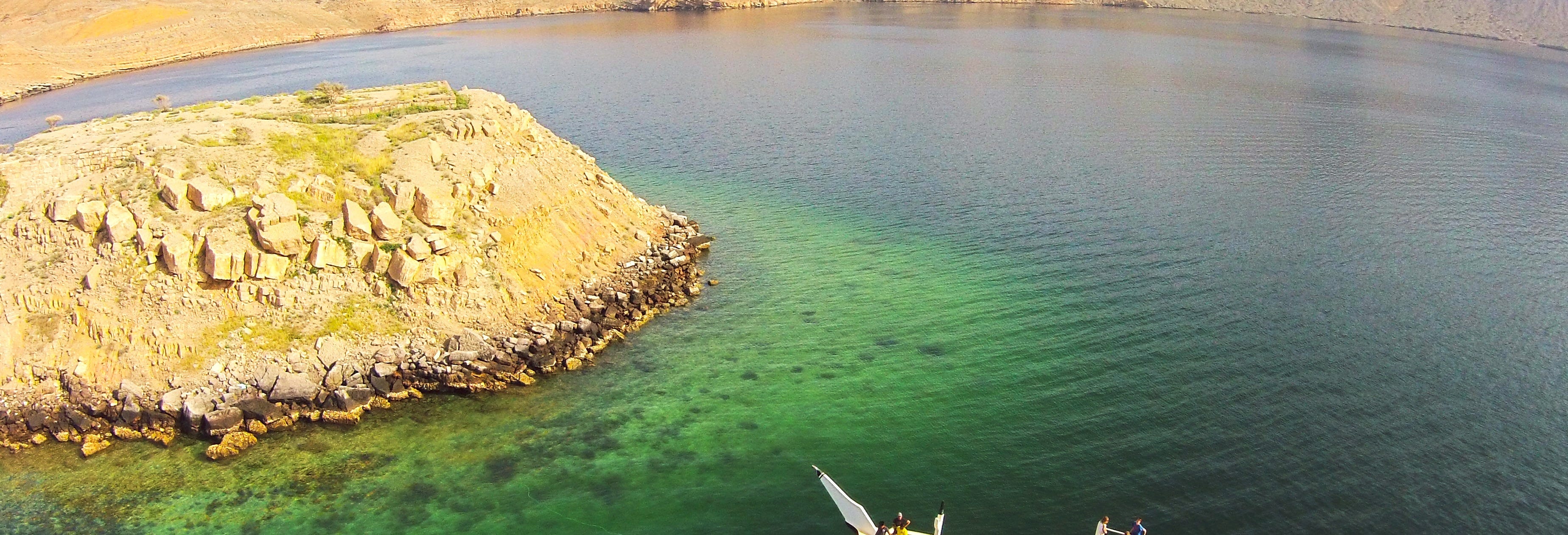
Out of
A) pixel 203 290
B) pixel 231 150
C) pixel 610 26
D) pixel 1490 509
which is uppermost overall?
pixel 610 26

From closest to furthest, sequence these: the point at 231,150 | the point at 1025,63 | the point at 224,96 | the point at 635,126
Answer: the point at 231,150
the point at 635,126
the point at 224,96
the point at 1025,63

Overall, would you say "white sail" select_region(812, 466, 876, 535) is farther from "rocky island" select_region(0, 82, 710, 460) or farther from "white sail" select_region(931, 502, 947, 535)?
"rocky island" select_region(0, 82, 710, 460)

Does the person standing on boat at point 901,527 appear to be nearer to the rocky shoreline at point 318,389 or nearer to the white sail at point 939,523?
the white sail at point 939,523

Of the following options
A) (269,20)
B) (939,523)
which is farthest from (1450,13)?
(269,20)

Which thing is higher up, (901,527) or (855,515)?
(855,515)

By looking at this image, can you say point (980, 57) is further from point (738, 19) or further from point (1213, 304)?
point (1213, 304)

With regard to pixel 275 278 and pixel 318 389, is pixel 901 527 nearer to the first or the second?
pixel 318 389

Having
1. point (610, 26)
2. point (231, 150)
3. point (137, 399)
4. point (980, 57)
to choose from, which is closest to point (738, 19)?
point (610, 26)

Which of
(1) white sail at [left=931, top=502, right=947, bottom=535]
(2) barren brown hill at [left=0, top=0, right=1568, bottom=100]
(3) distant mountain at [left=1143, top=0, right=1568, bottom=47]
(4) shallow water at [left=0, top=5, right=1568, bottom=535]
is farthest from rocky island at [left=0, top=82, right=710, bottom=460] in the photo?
(3) distant mountain at [left=1143, top=0, right=1568, bottom=47]
